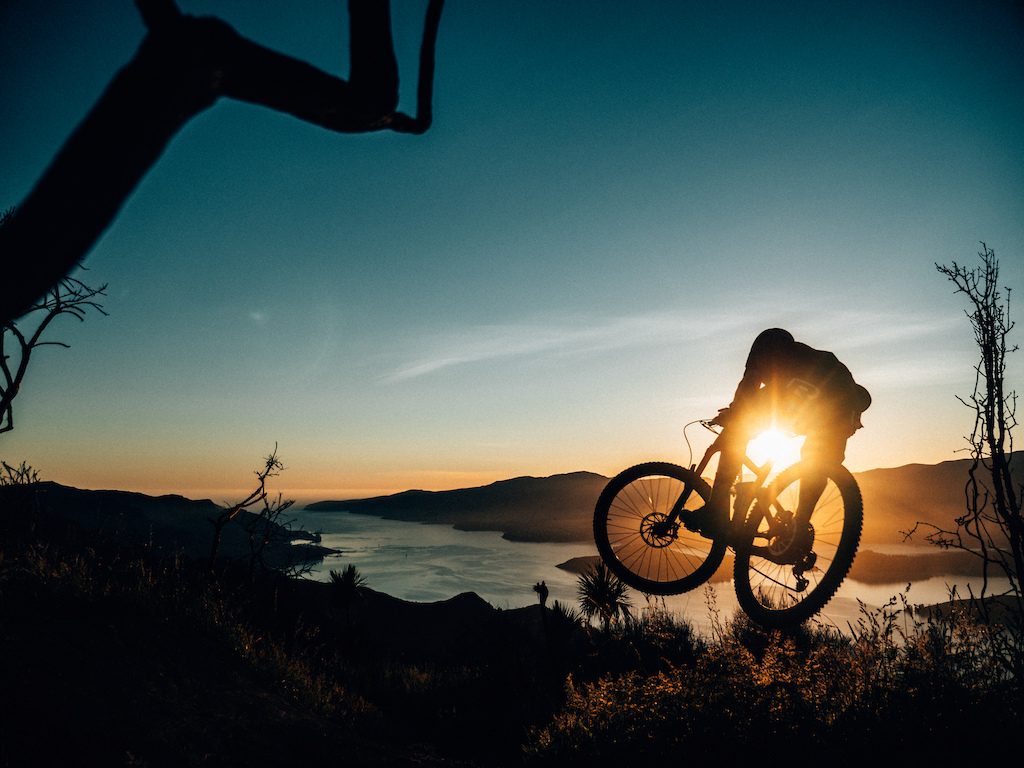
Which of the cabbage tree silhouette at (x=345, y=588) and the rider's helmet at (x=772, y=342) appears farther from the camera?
the cabbage tree silhouette at (x=345, y=588)

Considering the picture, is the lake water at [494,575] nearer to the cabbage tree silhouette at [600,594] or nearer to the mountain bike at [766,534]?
the cabbage tree silhouette at [600,594]

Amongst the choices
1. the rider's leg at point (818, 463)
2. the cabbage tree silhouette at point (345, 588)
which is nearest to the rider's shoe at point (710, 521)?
the rider's leg at point (818, 463)

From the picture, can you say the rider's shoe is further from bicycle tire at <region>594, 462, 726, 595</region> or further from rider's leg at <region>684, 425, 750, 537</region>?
bicycle tire at <region>594, 462, 726, 595</region>

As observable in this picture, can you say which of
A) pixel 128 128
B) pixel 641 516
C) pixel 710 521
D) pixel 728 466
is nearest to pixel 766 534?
pixel 710 521

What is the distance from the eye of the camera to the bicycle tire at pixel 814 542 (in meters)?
3.84

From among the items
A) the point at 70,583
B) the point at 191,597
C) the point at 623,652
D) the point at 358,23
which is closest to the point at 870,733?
the point at 358,23

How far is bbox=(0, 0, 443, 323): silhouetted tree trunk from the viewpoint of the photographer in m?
1.33

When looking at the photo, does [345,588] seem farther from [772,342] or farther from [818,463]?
[772,342]

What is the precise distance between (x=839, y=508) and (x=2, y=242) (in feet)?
17.0

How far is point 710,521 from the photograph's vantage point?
4.06m

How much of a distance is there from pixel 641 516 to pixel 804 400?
71.6 inches

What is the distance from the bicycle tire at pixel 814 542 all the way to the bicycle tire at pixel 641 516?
425 mm

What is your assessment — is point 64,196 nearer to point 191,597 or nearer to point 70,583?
point 70,583

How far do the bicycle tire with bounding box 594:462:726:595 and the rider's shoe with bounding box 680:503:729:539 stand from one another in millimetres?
202
